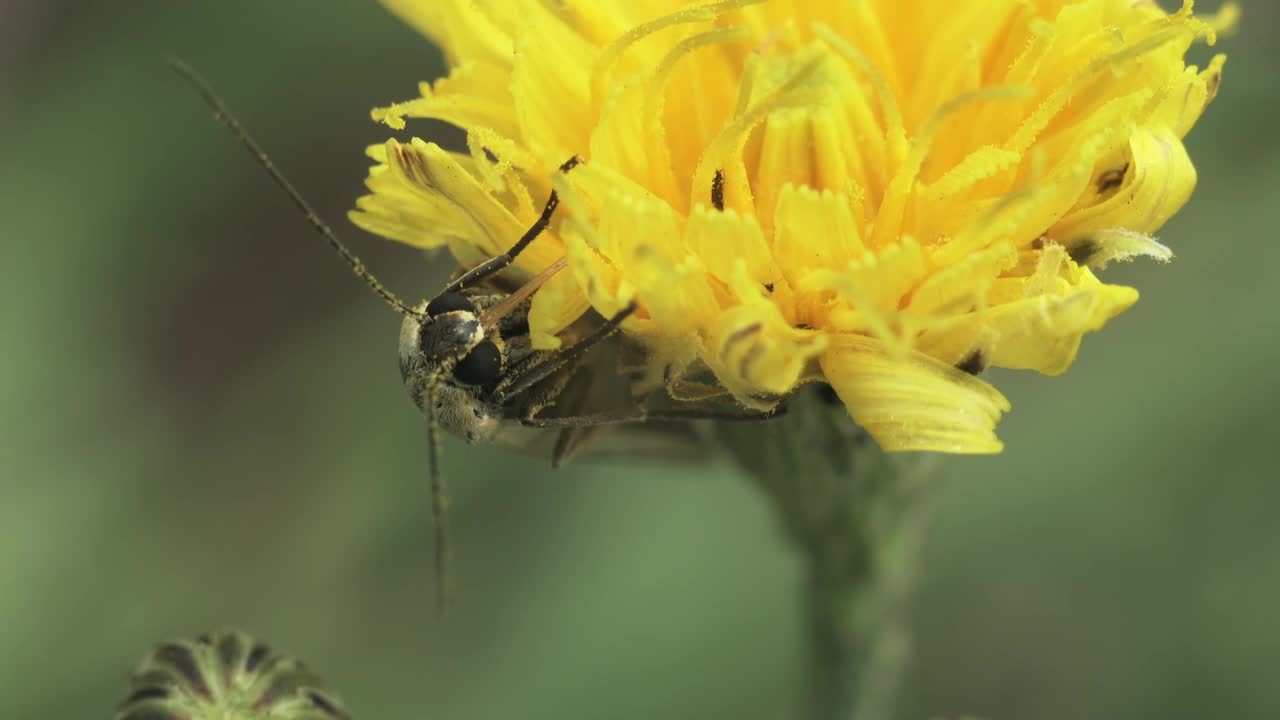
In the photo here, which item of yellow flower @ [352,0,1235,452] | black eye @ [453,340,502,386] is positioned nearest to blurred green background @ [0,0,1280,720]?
black eye @ [453,340,502,386]

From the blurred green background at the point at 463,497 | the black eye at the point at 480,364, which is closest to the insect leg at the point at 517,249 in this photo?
the black eye at the point at 480,364

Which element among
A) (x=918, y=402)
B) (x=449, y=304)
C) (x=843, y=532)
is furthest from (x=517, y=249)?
(x=843, y=532)

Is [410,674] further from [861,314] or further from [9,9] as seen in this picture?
[9,9]

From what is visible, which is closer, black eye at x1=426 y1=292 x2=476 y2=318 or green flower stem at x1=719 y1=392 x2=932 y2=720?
black eye at x1=426 y1=292 x2=476 y2=318

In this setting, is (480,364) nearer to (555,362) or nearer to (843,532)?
(555,362)

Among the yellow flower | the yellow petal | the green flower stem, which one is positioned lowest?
the green flower stem

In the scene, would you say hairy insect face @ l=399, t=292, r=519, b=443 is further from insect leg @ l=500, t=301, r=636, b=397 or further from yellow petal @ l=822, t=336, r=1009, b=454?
yellow petal @ l=822, t=336, r=1009, b=454
